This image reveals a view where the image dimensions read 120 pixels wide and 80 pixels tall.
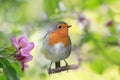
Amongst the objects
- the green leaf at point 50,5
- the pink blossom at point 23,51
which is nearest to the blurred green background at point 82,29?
the green leaf at point 50,5

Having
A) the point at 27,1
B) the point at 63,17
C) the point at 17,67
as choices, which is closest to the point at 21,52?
the point at 17,67

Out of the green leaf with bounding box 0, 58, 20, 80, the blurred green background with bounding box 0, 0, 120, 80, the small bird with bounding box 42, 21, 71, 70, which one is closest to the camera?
the green leaf with bounding box 0, 58, 20, 80

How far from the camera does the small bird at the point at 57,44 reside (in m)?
1.33

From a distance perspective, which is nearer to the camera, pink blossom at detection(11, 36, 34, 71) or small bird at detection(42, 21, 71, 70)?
pink blossom at detection(11, 36, 34, 71)

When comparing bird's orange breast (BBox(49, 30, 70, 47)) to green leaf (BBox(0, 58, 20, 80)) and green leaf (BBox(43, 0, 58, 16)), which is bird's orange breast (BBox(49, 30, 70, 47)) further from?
green leaf (BBox(43, 0, 58, 16))

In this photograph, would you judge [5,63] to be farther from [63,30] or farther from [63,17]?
[63,17]

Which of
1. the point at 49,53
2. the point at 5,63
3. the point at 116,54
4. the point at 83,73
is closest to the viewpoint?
the point at 5,63

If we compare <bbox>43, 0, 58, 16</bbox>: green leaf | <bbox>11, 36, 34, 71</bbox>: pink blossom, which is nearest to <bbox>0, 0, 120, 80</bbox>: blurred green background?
<bbox>43, 0, 58, 16</bbox>: green leaf

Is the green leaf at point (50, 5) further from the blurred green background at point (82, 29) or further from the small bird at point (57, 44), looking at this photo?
the blurred green background at point (82, 29)

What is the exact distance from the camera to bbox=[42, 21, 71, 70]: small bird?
133 centimetres

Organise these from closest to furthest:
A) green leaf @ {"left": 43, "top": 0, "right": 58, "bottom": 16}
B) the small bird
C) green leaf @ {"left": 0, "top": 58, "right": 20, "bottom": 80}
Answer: green leaf @ {"left": 0, "top": 58, "right": 20, "bottom": 80} < the small bird < green leaf @ {"left": 43, "top": 0, "right": 58, "bottom": 16}

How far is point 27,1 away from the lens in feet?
10.8

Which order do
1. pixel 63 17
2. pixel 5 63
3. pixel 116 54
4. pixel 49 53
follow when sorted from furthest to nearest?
pixel 63 17
pixel 116 54
pixel 49 53
pixel 5 63

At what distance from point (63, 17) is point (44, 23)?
0.48 feet
